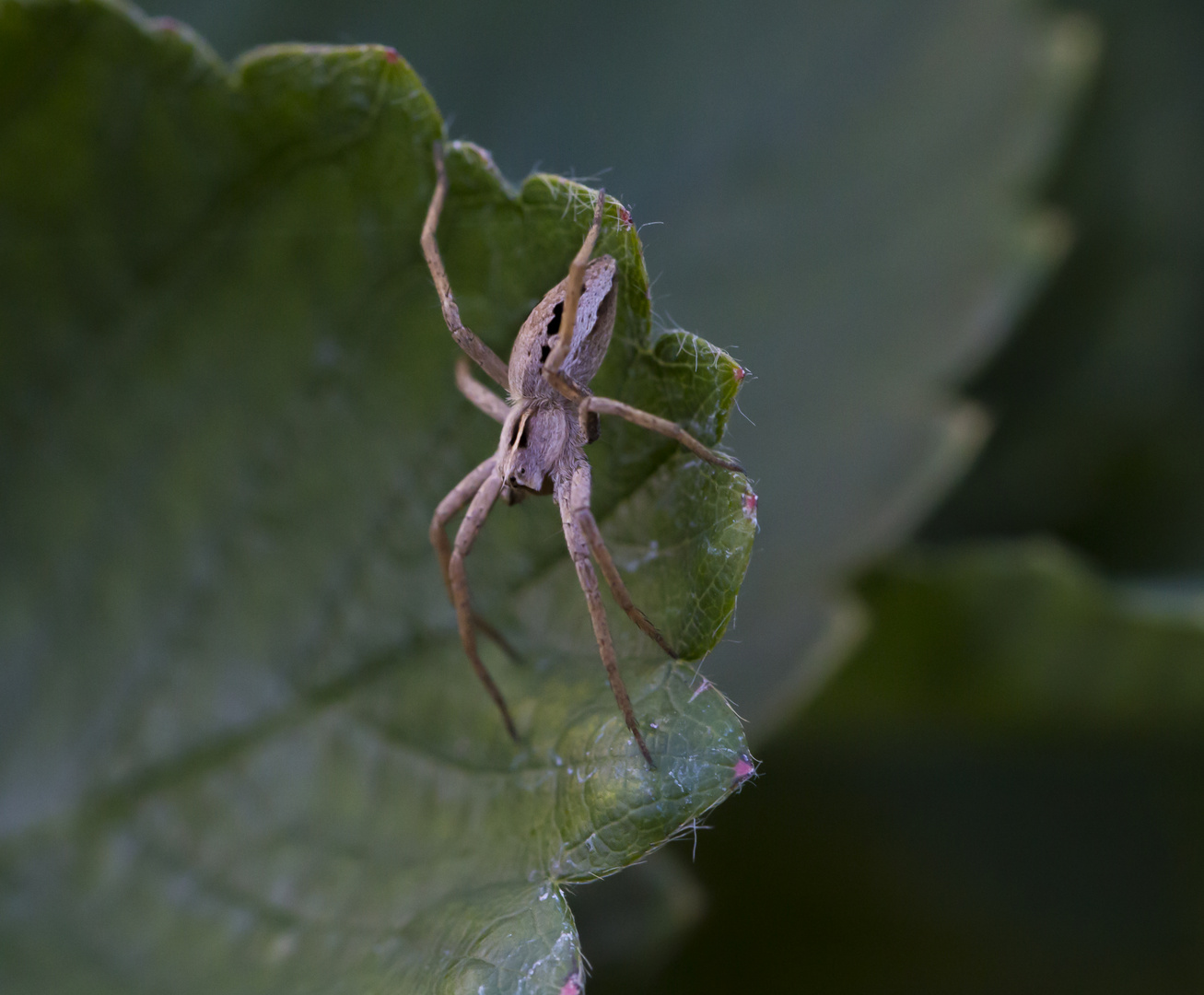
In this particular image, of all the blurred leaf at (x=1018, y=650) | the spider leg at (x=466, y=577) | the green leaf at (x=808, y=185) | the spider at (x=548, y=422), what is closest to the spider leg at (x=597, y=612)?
the spider at (x=548, y=422)

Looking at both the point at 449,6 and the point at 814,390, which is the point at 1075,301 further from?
the point at 449,6

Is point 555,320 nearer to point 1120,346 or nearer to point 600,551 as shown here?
point 600,551

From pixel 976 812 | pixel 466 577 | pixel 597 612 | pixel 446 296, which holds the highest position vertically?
pixel 446 296

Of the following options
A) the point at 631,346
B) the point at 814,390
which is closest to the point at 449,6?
the point at 814,390

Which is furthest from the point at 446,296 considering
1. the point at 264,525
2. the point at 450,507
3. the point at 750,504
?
the point at 750,504

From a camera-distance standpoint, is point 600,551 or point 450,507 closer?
point 600,551

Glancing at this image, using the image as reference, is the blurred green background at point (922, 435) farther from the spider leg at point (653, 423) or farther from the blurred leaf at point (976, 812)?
the spider leg at point (653, 423)
